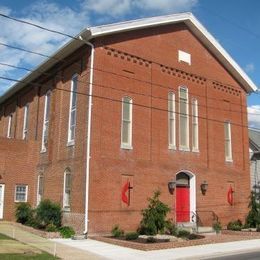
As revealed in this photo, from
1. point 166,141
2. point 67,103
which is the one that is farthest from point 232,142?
point 67,103

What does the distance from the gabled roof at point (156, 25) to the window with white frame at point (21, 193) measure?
260 inches

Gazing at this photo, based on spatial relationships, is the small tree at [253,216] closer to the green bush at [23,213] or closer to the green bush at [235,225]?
the green bush at [235,225]

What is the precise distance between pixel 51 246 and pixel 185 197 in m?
11.3

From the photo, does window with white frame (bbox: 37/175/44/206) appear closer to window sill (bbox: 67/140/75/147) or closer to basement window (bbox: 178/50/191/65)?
window sill (bbox: 67/140/75/147)

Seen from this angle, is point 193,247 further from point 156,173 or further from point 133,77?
point 133,77

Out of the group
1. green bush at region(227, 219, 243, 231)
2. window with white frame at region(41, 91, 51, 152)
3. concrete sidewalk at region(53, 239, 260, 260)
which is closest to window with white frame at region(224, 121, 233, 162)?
green bush at region(227, 219, 243, 231)

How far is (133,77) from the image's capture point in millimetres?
25109

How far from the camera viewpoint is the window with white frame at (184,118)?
27.3 meters

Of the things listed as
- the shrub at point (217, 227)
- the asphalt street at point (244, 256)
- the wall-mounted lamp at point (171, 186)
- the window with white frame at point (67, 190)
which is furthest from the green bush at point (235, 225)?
the window with white frame at point (67, 190)

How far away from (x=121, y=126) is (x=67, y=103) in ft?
13.0

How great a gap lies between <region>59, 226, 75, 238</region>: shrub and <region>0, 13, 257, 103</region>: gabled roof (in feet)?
25.6

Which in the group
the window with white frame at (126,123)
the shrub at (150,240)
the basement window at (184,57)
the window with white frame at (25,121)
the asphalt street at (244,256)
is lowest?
the asphalt street at (244,256)

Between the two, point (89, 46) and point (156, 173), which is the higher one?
point (89, 46)

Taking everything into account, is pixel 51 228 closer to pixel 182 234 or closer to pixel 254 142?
pixel 182 234
